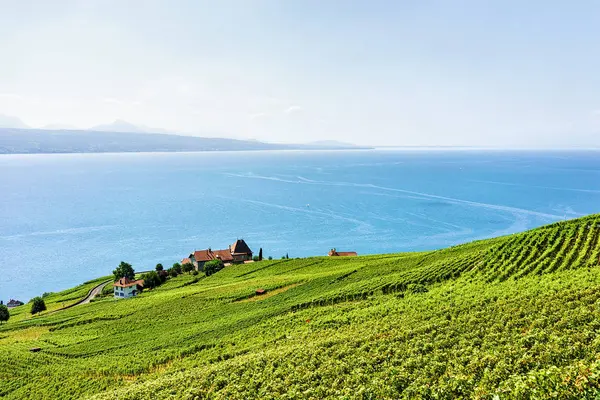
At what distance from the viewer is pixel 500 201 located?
15012cm

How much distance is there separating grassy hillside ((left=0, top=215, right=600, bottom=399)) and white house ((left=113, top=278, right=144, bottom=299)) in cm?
1008

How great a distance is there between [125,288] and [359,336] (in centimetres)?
5812

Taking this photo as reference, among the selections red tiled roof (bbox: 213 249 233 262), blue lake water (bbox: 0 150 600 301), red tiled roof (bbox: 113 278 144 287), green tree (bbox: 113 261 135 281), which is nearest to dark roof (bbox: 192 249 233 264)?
red tiled roof (bbox: 213 249 233 262)

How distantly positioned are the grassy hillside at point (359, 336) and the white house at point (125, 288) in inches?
397

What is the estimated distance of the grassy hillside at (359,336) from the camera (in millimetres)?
15977

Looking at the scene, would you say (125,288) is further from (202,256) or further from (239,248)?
(239,248)

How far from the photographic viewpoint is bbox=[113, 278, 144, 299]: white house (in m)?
66.6

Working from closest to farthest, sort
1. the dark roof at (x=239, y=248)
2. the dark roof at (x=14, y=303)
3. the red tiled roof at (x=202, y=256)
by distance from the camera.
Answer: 1. the dark roof at (x=14, y=303)
2. the red tiled roof at (x=202, y=256)
3. the dark roof at (x=239, y=248)

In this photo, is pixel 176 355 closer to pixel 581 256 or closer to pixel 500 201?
pixel 581 256

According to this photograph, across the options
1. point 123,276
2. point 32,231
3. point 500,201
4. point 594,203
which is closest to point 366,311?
point 123,276

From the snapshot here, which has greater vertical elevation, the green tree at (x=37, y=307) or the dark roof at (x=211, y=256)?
the dark roof at (x=211, y=256)

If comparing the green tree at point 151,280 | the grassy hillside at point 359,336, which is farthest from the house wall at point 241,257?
the grassy hillside at point 359,336

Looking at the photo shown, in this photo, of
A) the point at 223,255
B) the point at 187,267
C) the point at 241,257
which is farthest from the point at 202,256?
the point at 241,257

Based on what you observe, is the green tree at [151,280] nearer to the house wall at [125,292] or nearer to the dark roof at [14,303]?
the house wall at [125,292]
